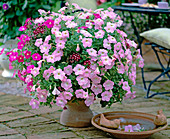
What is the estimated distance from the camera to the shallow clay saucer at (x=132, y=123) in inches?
76.8

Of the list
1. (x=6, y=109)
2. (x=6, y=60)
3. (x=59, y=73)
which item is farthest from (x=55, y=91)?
(x=6, y=60)

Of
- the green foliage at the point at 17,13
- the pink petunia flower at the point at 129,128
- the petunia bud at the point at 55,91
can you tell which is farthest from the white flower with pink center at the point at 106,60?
the green foliage at the point at 17,13

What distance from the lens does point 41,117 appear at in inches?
97.0

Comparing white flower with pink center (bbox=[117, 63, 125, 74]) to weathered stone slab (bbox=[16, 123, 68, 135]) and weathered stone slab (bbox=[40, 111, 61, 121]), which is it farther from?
weathered stone slab (bbox=[40, 111, 61, 121])

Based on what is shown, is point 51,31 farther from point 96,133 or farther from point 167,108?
point 167,108

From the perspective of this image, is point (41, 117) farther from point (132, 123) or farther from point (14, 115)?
point (132, 123)

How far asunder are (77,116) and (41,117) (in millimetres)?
361

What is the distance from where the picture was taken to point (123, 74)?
84.4 inches

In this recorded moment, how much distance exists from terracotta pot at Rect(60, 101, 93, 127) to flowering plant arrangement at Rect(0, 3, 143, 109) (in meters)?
0.13

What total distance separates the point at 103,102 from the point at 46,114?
1.86 ft

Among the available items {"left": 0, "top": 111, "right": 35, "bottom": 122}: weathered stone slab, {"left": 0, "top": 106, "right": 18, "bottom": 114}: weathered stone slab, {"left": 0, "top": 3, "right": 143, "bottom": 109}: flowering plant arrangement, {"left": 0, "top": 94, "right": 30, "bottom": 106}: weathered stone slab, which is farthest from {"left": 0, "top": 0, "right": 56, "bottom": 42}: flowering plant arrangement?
{"left": 0, "top": 3, "right": 143, "bottom": 109}: flowering plant arrangement

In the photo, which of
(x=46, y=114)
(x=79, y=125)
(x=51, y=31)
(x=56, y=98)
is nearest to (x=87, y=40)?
(x=51, y=31)

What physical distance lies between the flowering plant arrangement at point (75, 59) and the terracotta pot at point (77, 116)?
0.41ft

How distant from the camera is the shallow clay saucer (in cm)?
195
